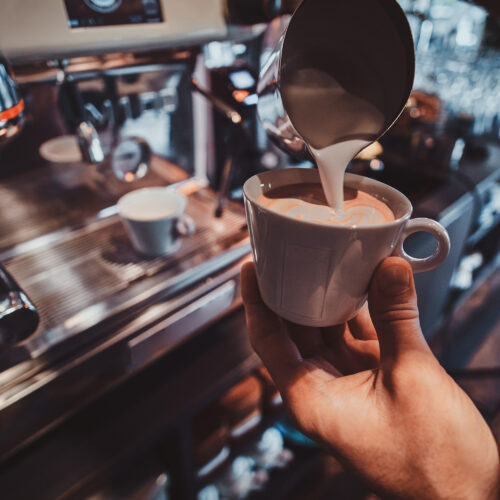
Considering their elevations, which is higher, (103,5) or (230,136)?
(103,5)

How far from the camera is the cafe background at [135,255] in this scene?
0.71m

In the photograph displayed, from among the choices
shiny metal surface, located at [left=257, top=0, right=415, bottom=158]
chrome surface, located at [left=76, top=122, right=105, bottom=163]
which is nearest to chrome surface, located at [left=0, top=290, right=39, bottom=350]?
chrome surface, located at [left=76, top=122, right=105, bottom=163]

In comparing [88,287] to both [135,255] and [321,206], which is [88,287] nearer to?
[135,255]

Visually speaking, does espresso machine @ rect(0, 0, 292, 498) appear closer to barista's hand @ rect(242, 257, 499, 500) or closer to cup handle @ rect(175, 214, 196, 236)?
cup handle @ rect(175, 214, 196, 236)

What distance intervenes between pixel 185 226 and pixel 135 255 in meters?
0.15

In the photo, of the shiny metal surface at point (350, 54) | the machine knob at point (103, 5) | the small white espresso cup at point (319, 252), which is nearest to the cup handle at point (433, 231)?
the small white espresso cup at point (319, 252)

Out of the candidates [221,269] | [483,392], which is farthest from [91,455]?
[483,392]

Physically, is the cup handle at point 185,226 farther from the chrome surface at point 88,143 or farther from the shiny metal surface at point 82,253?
the chrome surface at point 88,143

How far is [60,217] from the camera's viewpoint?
1010mm

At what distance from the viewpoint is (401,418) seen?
20.2 inches

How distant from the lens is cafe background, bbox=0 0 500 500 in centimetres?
71

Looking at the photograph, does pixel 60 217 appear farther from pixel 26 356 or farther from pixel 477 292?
pixel 477 292

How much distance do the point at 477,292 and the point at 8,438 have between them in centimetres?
251

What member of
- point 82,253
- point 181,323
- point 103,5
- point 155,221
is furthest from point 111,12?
point 181,323
